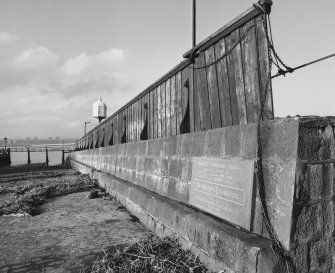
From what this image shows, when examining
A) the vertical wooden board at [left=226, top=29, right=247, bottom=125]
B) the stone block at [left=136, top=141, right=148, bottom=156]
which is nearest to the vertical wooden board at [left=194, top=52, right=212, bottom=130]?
the vertical wooden board at [left=226, top=29, right=247, bottom=125]

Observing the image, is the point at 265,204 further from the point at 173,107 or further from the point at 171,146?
the point at 173,107

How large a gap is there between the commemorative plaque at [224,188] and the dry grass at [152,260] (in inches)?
23.9

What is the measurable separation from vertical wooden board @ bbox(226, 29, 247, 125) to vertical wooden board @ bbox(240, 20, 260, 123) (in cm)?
8

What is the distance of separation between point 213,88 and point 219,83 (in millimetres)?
159

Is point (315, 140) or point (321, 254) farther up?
point (315, 140)

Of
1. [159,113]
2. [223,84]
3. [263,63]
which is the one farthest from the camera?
[159,113]

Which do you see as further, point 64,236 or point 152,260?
point 64,236

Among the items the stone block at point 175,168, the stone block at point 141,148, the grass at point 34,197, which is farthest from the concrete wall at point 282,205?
the grass at point 34,197

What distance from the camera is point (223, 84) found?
3611mm

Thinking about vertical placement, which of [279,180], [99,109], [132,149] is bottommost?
[279,180]

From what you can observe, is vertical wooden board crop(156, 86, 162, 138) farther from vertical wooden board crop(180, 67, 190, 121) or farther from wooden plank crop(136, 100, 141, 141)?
wooden plank crop(136, 100, 141, 141)

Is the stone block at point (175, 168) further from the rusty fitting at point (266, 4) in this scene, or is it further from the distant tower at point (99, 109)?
the distant tower at point (99, 109)

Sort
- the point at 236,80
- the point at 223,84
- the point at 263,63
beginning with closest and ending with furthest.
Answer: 1. the point at 263,63
2. the point at 236,80
3. the point at 223,84

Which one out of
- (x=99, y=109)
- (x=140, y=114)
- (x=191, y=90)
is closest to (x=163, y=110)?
(x=191, y=90)
